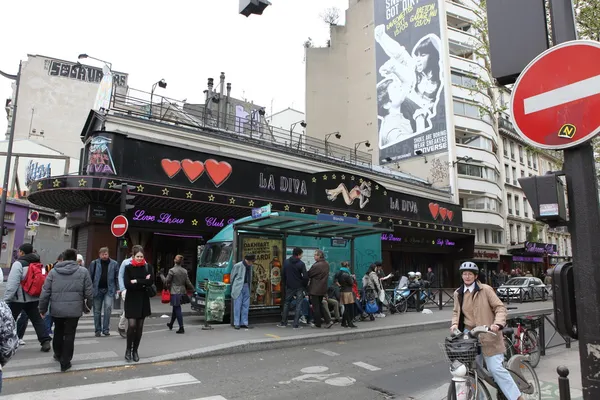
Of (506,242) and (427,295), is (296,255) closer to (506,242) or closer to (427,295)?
(427,295)

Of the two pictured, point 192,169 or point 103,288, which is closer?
point 103,288

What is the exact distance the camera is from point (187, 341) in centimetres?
884

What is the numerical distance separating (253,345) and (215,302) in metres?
2.58

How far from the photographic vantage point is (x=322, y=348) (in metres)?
9.05

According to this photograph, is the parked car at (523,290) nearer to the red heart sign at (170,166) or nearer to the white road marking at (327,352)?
the white road marking at (327,352)

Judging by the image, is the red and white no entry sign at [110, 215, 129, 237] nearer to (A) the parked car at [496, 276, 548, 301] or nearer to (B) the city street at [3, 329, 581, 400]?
(B) the city street at [3, 329, 581, 400]

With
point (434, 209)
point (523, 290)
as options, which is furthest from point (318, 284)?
point (434, 209)

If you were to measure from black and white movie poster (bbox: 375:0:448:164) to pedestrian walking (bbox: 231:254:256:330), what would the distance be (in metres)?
26.2

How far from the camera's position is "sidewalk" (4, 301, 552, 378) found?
7012 mm

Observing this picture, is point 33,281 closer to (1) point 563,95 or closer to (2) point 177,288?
(2) point 177,288

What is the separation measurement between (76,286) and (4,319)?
3536 mm

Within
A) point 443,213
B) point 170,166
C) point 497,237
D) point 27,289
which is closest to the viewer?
point 27,289

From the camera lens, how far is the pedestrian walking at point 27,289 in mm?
7537

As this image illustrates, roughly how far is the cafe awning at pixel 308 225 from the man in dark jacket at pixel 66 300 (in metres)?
4.46
